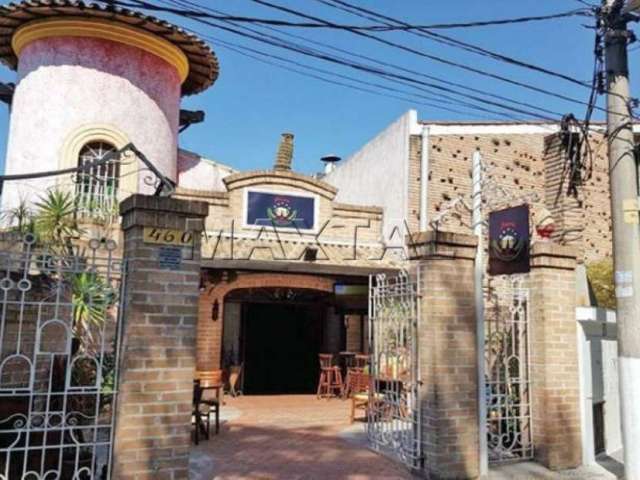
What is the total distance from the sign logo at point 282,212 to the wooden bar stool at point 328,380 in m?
3.13

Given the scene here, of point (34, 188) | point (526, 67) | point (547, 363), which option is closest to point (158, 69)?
point (34, 188)

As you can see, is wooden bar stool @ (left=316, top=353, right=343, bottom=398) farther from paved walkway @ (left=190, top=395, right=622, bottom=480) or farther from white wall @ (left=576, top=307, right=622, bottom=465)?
white wall @ (left=576, top=307, right=622, bottom=465)

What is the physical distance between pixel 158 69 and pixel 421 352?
9.22m

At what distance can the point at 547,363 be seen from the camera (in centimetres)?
657

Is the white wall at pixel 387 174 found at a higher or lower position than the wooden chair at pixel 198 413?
higher

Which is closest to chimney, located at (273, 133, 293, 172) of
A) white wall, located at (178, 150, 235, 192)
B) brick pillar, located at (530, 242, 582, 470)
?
white wall, located at (178, 150, 235, 192)

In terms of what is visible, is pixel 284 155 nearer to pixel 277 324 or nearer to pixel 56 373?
pixel 277 324

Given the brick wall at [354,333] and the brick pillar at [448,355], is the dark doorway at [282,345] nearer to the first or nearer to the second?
the brick wall at [354,333]

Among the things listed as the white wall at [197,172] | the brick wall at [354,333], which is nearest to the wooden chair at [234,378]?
the brick wall at [354,333]

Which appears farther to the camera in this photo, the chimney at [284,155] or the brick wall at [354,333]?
the chimney at [284,155]

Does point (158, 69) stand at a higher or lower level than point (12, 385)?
higher

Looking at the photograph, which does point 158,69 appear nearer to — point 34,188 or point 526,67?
point 34,188

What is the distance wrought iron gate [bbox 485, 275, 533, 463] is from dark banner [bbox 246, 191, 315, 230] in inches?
257

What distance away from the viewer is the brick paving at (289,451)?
19.6ft
